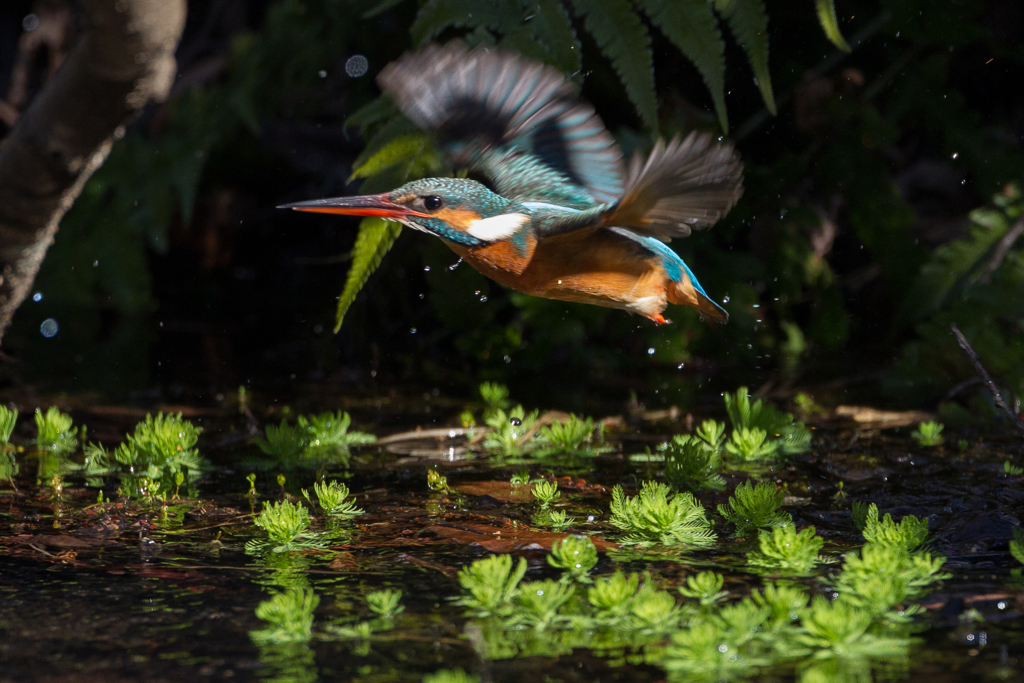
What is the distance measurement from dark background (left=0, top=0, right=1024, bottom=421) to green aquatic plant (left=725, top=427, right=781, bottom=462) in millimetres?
1001

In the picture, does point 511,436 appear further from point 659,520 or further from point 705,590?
point 705,590

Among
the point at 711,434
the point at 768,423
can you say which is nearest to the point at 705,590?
the point at 711,434

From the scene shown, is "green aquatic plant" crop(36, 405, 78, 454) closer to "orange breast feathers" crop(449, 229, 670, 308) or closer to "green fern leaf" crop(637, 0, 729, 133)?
"orange breast feathers" crop(449, 229, 670, 308)

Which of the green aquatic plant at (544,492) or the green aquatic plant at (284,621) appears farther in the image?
the green aquatic plant at (544,492)

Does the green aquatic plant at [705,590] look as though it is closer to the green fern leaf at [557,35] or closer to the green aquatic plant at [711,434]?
the green aquatic plant at [711,434]

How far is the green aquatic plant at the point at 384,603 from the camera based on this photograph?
1.91 meters

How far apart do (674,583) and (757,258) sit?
340 centimetres

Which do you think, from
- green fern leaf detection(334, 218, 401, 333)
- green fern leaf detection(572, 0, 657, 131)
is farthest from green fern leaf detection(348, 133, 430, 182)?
green fern leaf detection(572, 0, 657, 131)

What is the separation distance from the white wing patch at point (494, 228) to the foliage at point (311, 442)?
0.89 meters

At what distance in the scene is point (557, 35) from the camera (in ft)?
11.4

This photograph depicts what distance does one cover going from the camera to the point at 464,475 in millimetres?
3039

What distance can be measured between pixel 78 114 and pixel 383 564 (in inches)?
77.6

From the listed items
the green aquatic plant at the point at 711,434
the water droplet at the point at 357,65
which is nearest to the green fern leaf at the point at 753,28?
the green aquatic plant at the point at 711,434

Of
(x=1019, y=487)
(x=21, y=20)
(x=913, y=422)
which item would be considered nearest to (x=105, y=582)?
(x=1019, y=487)
